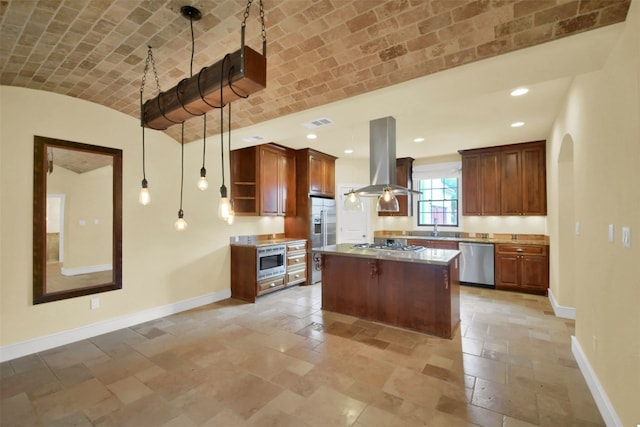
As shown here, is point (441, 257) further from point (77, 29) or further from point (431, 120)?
point (77, 29)

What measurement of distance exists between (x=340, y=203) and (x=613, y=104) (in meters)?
4.96

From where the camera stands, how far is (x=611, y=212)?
1.92 m

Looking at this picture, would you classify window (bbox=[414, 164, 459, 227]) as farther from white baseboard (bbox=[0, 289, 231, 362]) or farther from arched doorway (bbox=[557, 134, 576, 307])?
white baseboard (bbox=[0, 289, 231, 362])

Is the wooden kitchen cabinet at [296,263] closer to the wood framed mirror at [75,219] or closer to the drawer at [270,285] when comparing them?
the drawer at [270,285]

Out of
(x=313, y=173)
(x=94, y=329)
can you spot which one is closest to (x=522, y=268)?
(x=313, y=173)

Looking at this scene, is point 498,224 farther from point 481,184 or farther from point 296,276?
point 296,276

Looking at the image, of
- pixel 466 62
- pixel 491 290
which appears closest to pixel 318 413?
pixel 466 62

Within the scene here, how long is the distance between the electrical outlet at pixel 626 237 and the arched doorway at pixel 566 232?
2493mm

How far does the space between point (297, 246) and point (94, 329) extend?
10.1ft

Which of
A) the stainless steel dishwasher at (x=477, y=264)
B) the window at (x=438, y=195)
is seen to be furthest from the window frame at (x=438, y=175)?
the stainless steel dishwasher at (x=477, y=264)

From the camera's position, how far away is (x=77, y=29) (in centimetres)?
213

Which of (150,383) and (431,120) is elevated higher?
(431,120)

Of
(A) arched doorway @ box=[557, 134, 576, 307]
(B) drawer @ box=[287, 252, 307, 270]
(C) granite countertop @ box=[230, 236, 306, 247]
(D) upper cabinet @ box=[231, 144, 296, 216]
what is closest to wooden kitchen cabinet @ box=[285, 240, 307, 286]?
(B) drawer @ box=[287, 252, 307, 270]

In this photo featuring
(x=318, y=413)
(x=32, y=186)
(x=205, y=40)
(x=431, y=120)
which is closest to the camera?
(x=318, y=413)
